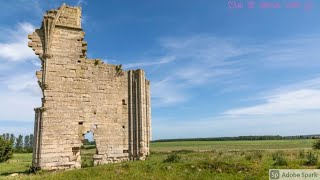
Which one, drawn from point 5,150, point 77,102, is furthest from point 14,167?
point 5,150

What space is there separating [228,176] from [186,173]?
6.00 ft

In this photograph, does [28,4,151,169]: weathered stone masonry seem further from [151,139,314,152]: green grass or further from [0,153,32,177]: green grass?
[151,139,314,152]: green grass

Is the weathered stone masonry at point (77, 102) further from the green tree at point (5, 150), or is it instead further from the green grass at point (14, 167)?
the green tree at point (5, 150)

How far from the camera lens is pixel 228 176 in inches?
549

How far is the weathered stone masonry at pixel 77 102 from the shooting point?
649 inches

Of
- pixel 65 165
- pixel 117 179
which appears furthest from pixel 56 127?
pixel 117 179

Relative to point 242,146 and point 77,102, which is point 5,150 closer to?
point 77,102

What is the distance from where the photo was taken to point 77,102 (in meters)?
17.4

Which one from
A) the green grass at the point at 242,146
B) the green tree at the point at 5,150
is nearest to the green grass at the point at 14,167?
the green tree at the point at 5,150

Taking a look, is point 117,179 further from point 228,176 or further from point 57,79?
point 57,79

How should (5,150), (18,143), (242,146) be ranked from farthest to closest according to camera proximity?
(18,143) → (242,146) → (5,150)

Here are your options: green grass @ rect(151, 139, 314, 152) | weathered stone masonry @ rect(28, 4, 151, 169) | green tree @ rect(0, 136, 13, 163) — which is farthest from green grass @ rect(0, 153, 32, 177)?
green grass @ rect(151, 139, 314, 152)

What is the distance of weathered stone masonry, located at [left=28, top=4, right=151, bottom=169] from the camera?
16484mm

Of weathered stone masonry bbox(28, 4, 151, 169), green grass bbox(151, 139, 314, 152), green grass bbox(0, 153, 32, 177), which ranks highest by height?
weathered stone masonry bbox(28, 4, 151, 169)
